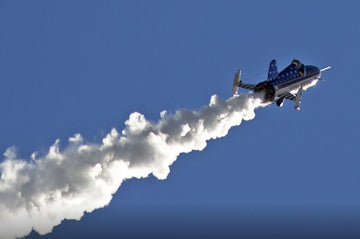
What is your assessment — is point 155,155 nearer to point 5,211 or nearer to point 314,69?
point 5,211

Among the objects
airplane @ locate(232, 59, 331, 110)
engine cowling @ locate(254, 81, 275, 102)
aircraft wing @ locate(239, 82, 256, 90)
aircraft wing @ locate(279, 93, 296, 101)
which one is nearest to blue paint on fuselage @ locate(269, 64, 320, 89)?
airplane @ locate(232, 59, 331, 110)

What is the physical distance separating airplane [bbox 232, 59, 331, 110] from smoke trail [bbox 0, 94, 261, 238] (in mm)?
2246

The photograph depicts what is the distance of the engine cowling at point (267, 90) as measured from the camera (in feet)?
410

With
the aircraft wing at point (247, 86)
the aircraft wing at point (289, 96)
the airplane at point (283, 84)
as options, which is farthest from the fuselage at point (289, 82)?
the aircraft wing at point (247, 86)

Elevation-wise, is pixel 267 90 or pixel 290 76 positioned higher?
pixel 290 76

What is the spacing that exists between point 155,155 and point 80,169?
13.3m

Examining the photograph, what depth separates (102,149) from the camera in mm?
123938

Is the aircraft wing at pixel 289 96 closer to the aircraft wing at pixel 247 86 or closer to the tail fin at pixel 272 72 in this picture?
the tail fin at pixel 272 72

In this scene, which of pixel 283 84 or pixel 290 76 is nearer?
pixel 283 84

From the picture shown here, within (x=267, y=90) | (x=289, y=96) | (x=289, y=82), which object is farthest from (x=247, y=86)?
(x=289, y=96)

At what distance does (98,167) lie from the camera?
402 ft

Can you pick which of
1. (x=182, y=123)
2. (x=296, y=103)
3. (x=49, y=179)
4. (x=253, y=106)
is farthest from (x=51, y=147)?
(x=296, y=103)

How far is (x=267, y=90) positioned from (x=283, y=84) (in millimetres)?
3809

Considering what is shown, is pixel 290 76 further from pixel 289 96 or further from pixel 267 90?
pixel 267 90
